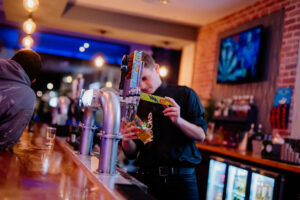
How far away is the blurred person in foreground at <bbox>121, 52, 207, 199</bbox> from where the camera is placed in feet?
6.82

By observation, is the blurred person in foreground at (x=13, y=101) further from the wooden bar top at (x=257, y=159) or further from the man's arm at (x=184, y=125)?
the wooden bar top at (x=257, y=159)

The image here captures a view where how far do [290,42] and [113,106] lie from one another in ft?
10.5

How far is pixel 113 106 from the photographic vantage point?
140cm

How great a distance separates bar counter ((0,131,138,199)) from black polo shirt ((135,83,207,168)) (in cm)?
52

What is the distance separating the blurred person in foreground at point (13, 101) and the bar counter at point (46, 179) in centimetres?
13

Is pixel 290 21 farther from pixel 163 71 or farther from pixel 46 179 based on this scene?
pixel 46 179

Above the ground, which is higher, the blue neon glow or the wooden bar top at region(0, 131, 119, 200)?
the blue neon glow

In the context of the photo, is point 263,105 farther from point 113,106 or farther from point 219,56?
point 113,106

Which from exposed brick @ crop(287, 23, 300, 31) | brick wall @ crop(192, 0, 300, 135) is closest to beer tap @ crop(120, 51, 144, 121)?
brick wall @ crop(192, 0, 300, 135)

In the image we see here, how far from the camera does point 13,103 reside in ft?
6.44

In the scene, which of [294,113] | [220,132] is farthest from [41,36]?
[294,113]

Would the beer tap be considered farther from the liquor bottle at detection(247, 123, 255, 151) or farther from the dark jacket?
the liquor bottle at detection(247, 123, 255, 151)

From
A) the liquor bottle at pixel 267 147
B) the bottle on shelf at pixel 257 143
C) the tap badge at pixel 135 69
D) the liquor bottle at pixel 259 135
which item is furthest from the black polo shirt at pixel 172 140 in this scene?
the liquor bottle at pixel 259 135

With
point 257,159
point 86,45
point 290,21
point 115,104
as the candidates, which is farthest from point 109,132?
point 86,45
